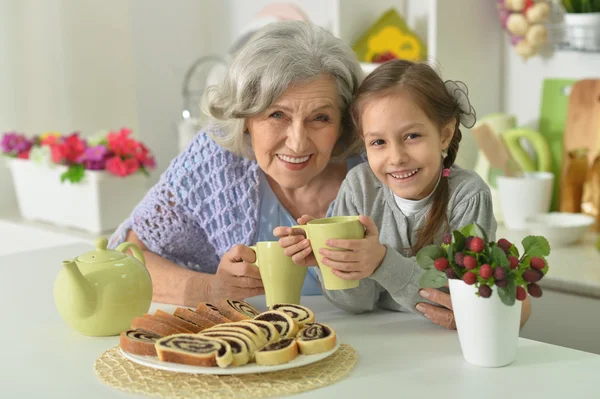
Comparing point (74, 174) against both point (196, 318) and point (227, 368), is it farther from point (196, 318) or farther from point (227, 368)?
point (227, 368)

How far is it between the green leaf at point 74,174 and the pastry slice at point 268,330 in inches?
61.8

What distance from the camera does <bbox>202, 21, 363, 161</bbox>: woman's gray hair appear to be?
1.48 m

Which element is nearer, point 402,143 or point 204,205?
point 402,143

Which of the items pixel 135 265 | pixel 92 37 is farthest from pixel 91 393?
pixel 92 37

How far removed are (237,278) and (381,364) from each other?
378 mm

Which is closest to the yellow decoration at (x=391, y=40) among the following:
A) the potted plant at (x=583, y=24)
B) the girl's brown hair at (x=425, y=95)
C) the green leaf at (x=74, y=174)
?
the potted plant at (x=583, y=24)

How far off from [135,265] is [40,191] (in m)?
1.58

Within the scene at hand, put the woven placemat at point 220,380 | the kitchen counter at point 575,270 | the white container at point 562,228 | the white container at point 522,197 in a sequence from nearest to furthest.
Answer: the woven placemat at point 220,380 → the kitchen counter at point 575,270 → the white container at point 562,228 → the white container at point 522,197

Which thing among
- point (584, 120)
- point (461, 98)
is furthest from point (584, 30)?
point (461, 98)

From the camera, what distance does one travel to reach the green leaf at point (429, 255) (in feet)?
3.63

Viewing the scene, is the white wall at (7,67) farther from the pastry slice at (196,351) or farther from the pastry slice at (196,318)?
the pastry slice at (196,351)

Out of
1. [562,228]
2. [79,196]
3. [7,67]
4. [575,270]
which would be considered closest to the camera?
[575,270]

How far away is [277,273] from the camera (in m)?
1.31

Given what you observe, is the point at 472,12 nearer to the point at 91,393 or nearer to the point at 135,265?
the point at 135,265
